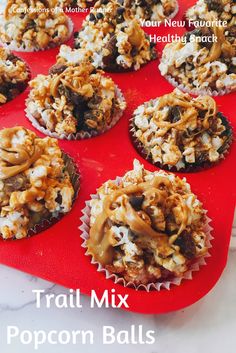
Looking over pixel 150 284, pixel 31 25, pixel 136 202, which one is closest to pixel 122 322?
pixel 150 284

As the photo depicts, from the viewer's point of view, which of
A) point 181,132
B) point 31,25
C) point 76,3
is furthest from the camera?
point 76,3

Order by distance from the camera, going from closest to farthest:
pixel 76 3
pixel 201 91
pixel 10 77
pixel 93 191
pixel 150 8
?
1. pixel 93 191
2. pixel 10 77
3. pixel 201 91
4. pixel 150 8
5. pixel 76 3

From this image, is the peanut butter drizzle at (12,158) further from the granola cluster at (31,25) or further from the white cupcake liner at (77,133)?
the granola cluster at (31,25)

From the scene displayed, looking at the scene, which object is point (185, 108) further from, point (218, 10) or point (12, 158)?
point (218, 10)

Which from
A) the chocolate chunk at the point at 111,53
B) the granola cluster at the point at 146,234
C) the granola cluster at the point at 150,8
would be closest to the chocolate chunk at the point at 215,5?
the granola cluster at the point at 150,8

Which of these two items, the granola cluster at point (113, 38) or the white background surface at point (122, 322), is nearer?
the white background surface at point (122, 322)

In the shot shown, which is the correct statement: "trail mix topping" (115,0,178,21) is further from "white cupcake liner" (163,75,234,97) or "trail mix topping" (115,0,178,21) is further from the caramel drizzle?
the caramel drizzle
